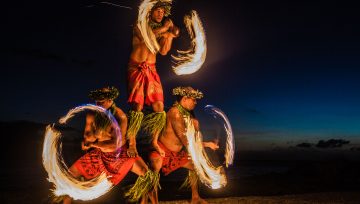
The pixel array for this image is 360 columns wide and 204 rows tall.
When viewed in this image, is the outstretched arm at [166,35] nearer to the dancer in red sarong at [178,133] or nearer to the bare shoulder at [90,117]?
the dancer in red sarong at [178,133]

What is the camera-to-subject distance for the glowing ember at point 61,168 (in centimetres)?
546

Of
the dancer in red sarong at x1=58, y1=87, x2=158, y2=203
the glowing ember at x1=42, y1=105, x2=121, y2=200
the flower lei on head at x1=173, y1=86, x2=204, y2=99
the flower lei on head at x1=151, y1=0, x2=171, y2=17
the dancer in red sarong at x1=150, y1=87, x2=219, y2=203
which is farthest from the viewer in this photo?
the flower lei on head at x1=173, y1=86, x2=204, y2=99

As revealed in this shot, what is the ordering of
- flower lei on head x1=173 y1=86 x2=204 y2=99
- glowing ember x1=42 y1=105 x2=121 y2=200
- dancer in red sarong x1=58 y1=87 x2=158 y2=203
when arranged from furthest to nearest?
flower lei on head x1=173 y1=86 x2=204 y2=99 < dancer in red sarong x1=58 y1=87 x2=158 y2=203 < glowing ember x1=42 y1=105 x2=121 y2=200

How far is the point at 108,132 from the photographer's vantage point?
588 centimetres

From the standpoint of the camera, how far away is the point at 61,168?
554cm

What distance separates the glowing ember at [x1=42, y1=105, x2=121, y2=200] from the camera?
5.46 meters

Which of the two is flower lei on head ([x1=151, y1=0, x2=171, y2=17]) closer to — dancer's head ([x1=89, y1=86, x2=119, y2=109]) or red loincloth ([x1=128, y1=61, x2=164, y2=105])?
red loincloth ([x1=128, y1=61, x2=164, y2=105])

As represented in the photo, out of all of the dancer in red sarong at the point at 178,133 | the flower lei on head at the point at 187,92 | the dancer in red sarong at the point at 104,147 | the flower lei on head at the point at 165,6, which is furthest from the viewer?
the flower lei on head at the point at 187,92

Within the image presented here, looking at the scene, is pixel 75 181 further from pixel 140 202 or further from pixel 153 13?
pixel 153 13

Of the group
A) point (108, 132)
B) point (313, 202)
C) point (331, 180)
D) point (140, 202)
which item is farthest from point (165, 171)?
point (331, 180)

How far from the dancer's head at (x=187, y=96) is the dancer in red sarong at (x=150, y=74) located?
33cm

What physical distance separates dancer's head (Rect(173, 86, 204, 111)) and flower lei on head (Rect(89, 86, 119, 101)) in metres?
1.16

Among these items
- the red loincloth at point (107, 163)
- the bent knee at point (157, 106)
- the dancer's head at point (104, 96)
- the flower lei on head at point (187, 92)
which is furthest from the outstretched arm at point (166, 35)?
the red loincloth at point (107, 163)

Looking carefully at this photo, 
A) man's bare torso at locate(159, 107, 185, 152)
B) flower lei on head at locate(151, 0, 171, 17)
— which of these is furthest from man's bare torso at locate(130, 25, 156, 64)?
man's bare torso at locate(159, 107, 185, 152)
